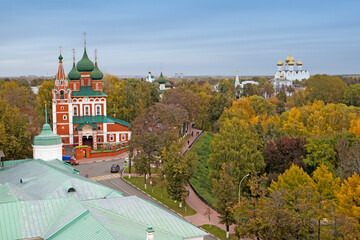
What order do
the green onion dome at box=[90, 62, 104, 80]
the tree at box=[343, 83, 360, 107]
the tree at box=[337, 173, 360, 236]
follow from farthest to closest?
the tree at box=[343, 83, 360, 107] → the green onion dome at box=[90, 62, 104, 80] → the tree at box=[337, 173, 360, 236]

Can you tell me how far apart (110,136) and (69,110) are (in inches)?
262

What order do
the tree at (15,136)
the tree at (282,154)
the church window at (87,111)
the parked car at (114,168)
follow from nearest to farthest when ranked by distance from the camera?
the tree at (282,154) < the tree at (15,136) < the parked car at (114,168) < the church window at (87,111)

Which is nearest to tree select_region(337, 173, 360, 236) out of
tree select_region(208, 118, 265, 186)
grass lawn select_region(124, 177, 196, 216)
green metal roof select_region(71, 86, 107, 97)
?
tree select_region(208, 118, 265, 186)

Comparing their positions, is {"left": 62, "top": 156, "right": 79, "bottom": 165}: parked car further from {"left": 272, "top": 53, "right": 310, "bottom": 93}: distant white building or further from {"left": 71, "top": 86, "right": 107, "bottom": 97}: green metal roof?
{"left": 272, "top": 53, "right": 310, "bottom": 93}: distant white building

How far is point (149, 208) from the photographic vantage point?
69.4 feet

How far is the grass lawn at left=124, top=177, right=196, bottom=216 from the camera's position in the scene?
112ft

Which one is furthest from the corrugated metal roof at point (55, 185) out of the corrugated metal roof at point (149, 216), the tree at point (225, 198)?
the tree at point (225, 198)

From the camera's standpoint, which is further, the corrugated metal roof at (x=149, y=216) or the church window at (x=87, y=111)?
the church window at (x=87, y=111)

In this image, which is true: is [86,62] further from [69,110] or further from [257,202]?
[257,202]

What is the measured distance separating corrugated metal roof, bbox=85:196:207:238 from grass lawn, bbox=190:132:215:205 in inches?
666

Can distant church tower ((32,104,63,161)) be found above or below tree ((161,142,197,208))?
above

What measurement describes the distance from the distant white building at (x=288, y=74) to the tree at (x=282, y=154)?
346 feet

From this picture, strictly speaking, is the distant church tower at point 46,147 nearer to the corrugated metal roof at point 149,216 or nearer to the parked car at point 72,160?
the parked car at point 72,160

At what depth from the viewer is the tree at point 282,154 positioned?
136ft
